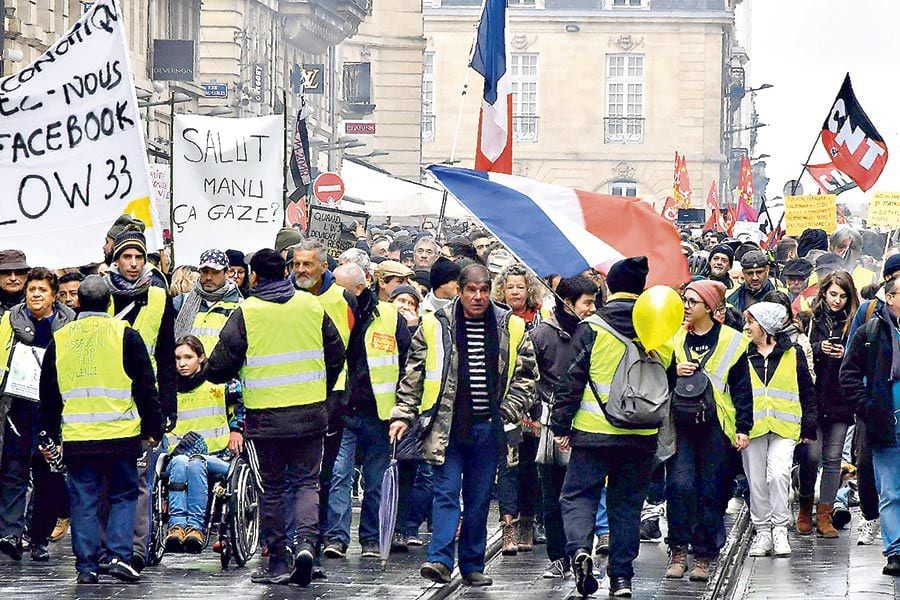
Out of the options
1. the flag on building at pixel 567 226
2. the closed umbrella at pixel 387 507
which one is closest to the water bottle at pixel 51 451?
the closed umbrella at pixel 387 507

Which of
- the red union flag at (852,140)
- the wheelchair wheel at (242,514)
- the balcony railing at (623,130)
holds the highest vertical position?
the balcony railing at (623,130)

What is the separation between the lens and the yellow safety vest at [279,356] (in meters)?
11.0

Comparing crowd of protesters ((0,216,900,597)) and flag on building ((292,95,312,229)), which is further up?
flag on building ((292,95,312,229))

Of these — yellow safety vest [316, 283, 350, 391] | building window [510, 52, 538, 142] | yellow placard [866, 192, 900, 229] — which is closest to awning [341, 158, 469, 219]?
yellow placard [866, 192, 900, 229]

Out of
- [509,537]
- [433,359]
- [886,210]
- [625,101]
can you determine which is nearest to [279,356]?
[433,359]

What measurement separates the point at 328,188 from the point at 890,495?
1629 cm

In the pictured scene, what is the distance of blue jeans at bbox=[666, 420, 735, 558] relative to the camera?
464 inches

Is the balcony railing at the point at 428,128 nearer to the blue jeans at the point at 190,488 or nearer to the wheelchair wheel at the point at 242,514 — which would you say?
the blue jeans at the point at 190,488

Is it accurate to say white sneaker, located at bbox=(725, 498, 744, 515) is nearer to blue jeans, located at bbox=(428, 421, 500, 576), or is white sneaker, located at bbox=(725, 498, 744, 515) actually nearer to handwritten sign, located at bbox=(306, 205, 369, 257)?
blue jeans, located at bbox=(428, 421, 500, 576)

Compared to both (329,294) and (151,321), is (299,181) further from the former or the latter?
(151,321)

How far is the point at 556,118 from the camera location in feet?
294

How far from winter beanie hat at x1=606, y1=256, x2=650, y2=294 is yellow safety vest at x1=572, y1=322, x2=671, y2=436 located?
10.3 inches

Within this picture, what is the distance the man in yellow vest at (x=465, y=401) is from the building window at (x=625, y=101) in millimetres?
77795

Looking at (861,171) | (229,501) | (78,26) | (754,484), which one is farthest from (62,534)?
(861,171)
